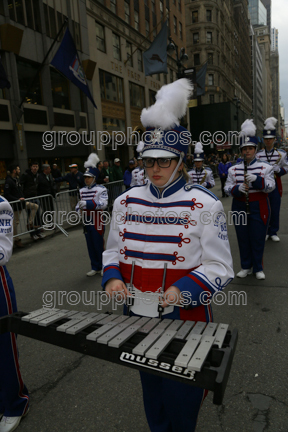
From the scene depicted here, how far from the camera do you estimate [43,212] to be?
10297 mm

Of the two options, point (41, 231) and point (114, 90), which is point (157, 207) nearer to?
point (41, 231)

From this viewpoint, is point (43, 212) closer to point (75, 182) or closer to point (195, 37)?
point (75, 182)

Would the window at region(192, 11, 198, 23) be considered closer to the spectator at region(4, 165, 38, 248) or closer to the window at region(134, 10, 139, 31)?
the window at region(134, 10, 139, 31)

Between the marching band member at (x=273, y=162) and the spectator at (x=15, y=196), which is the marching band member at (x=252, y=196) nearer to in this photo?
the marching band member at (x=273, y=162)

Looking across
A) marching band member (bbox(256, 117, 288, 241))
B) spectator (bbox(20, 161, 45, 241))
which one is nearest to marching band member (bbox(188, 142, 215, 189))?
marching band member (bbox(256, 117, 288, 241))

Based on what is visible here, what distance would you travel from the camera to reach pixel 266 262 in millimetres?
6414

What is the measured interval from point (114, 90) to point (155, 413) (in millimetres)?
25285

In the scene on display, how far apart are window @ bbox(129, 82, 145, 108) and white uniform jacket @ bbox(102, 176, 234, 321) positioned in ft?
88.5

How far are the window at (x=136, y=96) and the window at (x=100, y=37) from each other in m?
4.26

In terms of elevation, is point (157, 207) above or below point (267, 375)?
above

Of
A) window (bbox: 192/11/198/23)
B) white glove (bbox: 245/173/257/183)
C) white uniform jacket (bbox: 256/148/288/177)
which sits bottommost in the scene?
white glove (bbox: 245/173/257/183)

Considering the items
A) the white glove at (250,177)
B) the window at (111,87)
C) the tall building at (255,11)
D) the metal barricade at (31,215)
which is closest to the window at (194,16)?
the window at (111,87)

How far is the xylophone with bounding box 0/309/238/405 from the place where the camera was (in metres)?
1.54

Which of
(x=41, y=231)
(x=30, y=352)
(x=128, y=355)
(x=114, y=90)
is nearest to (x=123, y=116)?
(x=114, y=90)
